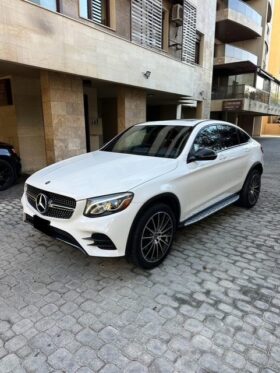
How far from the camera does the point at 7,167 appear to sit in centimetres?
684

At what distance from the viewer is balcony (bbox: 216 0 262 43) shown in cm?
2192

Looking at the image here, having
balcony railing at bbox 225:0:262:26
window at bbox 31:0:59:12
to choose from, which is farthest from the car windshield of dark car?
balcony railing at bbox 225:0:262:26

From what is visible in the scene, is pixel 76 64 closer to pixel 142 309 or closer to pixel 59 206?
pixel 59 206

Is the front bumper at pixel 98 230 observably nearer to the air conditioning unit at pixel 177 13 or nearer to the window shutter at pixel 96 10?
the window shutter at pixel 96 10

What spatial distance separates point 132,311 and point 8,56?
18.3ft

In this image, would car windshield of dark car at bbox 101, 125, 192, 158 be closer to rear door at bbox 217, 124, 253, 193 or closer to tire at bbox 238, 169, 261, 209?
rear door at bbox 217, 124, 253, 193

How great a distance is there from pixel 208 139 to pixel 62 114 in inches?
185

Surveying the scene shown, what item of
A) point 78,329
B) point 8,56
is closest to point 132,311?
point 78,329

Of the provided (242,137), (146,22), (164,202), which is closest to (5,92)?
(146,22)

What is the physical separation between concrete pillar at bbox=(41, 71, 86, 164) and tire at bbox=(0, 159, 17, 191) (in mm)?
1129

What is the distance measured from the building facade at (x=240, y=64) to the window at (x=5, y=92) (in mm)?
17362

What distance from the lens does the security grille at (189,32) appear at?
12.4 meters

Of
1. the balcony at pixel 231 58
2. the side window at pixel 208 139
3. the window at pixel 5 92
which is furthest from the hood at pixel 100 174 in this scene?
the balcony at pixel 231 58

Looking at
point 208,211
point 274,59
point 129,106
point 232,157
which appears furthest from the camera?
point 274,59
